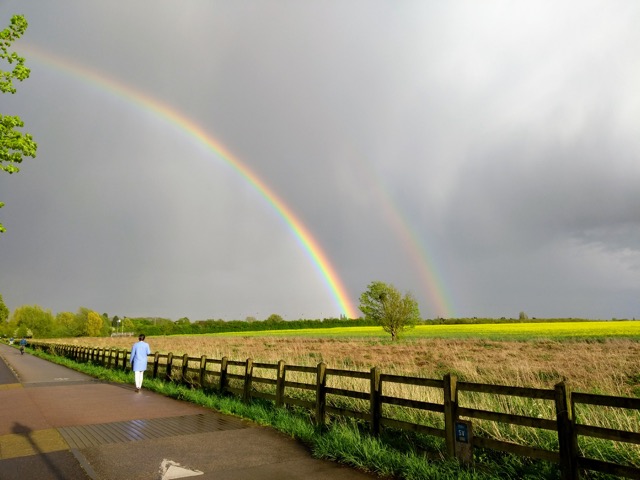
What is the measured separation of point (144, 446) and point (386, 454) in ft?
13.8

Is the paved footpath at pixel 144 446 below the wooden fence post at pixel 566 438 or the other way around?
below

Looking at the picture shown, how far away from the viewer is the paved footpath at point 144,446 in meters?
6.39

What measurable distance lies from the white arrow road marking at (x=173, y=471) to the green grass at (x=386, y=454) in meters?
1.92

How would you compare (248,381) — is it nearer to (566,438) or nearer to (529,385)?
(566,438)

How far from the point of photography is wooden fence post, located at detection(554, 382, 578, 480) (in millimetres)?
5094

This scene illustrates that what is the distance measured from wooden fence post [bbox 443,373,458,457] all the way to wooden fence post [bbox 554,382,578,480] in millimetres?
1460

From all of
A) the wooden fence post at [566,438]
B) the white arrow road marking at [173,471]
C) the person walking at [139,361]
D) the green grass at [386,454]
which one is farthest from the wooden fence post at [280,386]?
the person walking at [139,361]

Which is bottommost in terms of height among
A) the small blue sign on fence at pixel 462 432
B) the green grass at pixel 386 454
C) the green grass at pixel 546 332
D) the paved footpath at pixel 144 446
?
the paved footpath at pixel 144 446

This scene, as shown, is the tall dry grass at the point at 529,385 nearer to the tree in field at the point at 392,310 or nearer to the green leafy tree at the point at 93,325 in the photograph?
the tree in field at the point at 392,310

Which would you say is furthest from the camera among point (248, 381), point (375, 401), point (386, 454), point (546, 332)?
point (546, 332)

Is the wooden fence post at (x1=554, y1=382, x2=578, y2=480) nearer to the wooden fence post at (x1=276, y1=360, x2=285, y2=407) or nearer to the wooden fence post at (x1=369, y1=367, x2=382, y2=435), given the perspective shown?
the wooden fence post at (x1=369, y1=367, x2=382, y2=435)

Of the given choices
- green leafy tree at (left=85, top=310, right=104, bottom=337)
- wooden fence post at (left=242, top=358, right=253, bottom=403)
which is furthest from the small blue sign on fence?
green leafy tree at (left=85, top=310, right=104, bottom=337)

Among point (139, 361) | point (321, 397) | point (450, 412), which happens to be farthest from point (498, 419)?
point (139, 361)

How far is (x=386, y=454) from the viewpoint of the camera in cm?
656
